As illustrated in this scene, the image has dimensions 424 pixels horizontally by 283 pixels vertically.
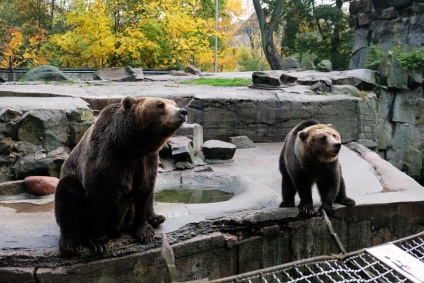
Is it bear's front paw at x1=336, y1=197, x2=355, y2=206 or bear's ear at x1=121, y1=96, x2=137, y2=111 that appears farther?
bear's front paw at x1=336, y1=197, x2=355, y2=206

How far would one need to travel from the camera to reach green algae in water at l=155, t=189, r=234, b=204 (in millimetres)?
5598

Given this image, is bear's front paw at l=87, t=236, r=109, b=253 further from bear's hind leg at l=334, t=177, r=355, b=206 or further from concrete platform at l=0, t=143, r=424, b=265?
bear's hind leg at l=334, t=177, r=355, b=206

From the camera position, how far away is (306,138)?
4594 millimetres

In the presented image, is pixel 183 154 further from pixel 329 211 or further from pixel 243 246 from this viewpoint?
pixel 329 211

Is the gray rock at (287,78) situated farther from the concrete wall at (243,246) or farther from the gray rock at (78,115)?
the concrete wall at (243,246)

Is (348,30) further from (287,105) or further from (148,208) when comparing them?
(148,208)

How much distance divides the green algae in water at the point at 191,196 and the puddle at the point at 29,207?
124cm

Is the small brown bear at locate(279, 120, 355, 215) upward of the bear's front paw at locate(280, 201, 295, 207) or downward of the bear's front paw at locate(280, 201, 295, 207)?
upward

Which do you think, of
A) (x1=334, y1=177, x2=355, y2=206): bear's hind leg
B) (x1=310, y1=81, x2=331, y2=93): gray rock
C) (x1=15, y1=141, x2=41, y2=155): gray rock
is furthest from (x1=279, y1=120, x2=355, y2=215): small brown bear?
(x1=310, y1=81, x2=331, y2=93): gray rock

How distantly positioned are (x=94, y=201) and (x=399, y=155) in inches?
453

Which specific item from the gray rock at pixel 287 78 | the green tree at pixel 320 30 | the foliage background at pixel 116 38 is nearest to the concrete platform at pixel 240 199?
the gray rock at pixel 287 78

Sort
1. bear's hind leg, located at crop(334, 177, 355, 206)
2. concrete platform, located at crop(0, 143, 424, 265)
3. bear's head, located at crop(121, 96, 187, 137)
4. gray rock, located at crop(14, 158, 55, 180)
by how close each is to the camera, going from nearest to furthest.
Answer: bear's head, located at crop(121, 96, 187, 137), concrete platform, located at crop(0, 143, 424, 265), bear's hind leg, located at crop(334, 177, 355, 206), gray rock, located at crop(14, 158, 55, 180)

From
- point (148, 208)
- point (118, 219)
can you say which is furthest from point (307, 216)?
point (118, 219)

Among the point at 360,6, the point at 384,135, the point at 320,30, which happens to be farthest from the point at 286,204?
the point at 320,30
